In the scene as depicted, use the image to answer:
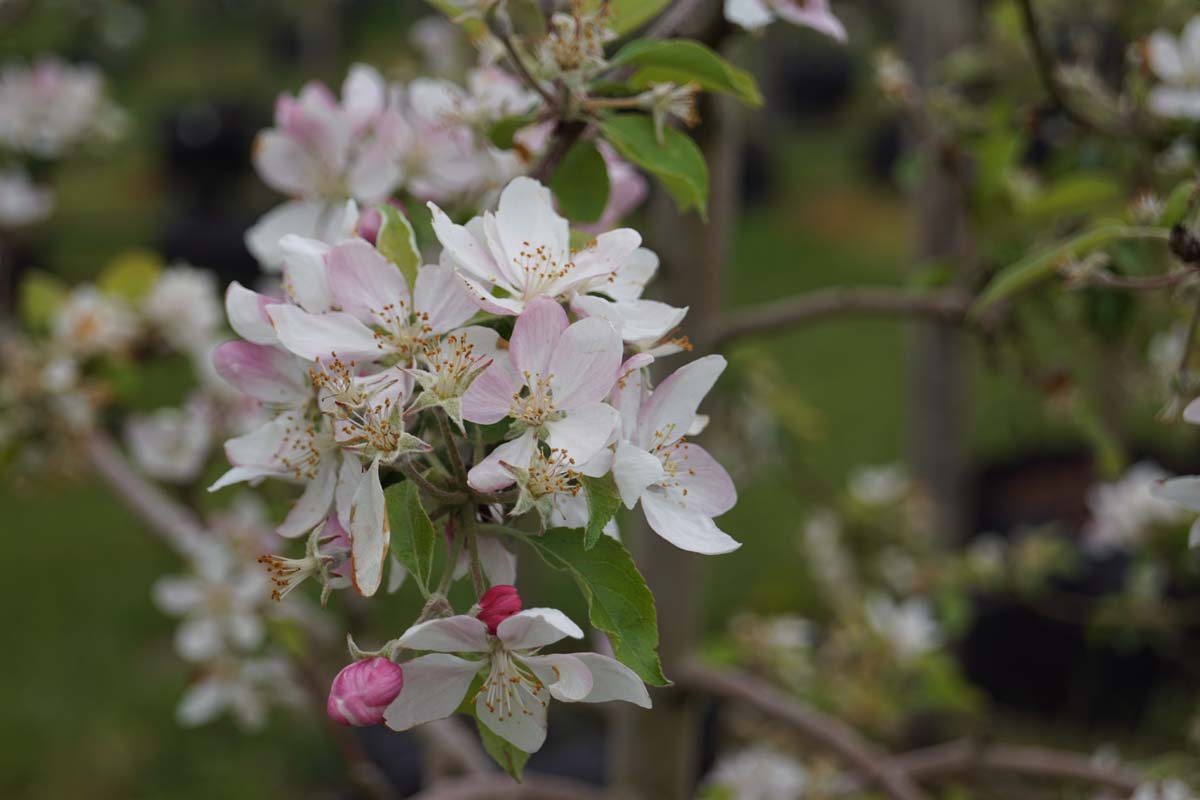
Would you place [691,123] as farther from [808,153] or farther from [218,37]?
[218,37]

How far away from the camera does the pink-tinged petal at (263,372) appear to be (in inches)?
27.7

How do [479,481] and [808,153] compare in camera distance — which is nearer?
[479,481]

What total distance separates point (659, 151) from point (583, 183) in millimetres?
57

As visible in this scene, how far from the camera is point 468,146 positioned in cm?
91

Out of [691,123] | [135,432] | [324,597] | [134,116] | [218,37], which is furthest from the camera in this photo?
[218,37]

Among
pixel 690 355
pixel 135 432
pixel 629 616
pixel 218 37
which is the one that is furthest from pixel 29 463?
pixel 218 37

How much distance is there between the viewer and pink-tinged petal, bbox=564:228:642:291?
64cm

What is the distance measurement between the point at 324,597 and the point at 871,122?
35.1ft

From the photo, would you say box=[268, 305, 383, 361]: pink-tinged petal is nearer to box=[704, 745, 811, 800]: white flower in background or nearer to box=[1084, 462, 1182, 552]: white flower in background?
box=[704, 745, 811, 800]: white flower in background

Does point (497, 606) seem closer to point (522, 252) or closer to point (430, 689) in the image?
point (430, 689)

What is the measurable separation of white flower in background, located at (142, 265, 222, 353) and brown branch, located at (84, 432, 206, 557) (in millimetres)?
173

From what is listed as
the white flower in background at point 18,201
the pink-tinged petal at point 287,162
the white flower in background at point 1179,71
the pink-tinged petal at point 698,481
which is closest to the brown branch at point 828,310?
the white flower in background at point 1179,71

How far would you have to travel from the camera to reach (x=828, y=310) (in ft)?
4.32

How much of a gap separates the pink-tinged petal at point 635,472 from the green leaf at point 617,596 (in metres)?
0.04
